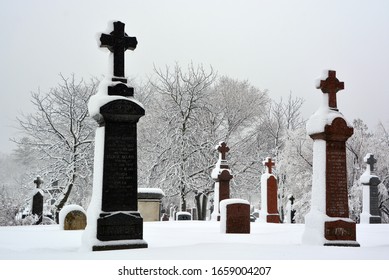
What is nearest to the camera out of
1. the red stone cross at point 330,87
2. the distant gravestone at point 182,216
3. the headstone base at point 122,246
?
the headstone base at point 122,246

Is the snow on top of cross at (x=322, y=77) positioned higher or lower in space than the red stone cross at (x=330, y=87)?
higher

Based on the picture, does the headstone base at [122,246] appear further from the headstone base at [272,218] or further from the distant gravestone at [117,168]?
the headstone base at [272,218]

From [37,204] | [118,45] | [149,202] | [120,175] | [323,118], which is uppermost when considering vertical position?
[118,45]

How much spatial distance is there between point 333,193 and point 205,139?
61.0 feet

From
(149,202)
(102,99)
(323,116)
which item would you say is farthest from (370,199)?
(102,99)

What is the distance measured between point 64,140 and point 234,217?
14.9 meters

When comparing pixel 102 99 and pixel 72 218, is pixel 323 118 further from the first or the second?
pixel 72 218

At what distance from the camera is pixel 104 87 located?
9.20 meters

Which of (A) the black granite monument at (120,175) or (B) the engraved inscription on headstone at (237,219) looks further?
(B) the engraved inscription on headstone at (237,219)

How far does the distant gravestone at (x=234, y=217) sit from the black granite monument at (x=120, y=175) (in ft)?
14.8

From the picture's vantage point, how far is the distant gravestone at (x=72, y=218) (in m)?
14.7

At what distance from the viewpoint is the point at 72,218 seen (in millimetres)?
14820

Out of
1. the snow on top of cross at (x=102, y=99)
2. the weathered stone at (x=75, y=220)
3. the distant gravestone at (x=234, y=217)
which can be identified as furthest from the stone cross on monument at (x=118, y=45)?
the weathered stone at (x=75, y=220)

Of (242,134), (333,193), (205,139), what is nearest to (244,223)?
(333,193)
